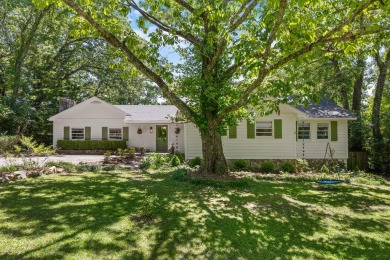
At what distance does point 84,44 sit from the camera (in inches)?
995

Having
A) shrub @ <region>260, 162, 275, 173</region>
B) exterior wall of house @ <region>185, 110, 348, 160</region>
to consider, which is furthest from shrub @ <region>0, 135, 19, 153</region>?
shrub @ <region>260, 162, 275, 173</region>

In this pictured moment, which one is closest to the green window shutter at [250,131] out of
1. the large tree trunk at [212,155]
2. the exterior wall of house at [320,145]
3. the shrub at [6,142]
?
the exterior wall of house at [320,145]

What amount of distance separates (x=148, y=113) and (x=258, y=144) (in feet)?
35.5

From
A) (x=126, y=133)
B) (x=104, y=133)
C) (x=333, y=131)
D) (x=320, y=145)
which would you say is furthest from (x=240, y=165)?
(x=104, y=133)

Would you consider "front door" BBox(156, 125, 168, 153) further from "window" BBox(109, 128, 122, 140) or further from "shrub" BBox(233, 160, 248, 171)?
"shrub" BBox(233, 160, 248, 171)

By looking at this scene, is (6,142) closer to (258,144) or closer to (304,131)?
(258,144)

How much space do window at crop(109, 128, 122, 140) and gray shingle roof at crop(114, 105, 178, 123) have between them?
1318 mm

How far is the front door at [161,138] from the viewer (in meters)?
20.6

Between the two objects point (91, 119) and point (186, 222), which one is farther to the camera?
point (91, 119)

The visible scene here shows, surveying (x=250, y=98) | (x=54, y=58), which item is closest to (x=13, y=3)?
(x=54, y=58)

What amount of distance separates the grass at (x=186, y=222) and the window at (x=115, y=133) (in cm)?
1280

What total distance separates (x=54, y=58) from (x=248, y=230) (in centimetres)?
2659

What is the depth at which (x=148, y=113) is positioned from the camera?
2189 cm

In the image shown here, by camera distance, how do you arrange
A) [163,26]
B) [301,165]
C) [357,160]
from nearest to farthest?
1. [163,26]
2. [301,165]
3. [357,160]
